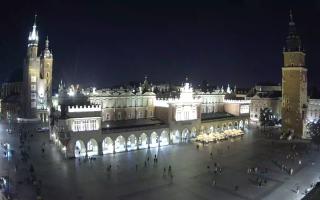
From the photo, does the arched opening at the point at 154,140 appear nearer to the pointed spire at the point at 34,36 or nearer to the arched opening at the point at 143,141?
the arched opening at the point at 143,141

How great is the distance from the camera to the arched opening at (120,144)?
49091mm

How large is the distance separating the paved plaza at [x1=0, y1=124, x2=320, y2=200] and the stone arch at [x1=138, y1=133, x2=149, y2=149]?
1.69 m

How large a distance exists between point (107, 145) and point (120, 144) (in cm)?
205

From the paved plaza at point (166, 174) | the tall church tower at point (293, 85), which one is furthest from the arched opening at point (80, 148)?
the tall church tower at point (293, 85)

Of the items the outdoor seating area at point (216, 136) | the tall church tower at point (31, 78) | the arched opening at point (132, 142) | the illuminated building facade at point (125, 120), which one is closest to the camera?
the illuminated building facade at point (125, 120)

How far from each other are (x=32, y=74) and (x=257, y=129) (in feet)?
169

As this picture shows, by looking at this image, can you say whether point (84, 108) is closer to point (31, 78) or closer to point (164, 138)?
point (164, 138)

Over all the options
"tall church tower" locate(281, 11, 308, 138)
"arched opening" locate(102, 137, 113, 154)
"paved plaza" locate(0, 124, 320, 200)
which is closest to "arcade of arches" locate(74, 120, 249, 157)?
"arched opening" locate(102, 137, 113, 154)

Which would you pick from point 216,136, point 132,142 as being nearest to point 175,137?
point 216,136

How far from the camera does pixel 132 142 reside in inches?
2007

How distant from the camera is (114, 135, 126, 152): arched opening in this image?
49091 millimetres

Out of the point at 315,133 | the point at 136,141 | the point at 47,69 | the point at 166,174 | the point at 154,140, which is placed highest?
the point at 47,69

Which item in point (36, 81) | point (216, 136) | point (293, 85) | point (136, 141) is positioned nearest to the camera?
point (136, 141)

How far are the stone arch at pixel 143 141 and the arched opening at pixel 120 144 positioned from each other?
303cm
